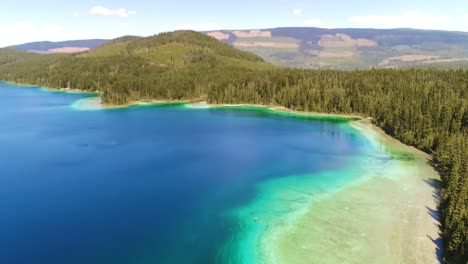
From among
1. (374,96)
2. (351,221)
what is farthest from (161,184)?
(374,96)

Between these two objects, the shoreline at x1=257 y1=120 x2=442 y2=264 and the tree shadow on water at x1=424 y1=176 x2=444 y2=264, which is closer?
the shoreline at x1=257 y1=120 x2=442 y2=264

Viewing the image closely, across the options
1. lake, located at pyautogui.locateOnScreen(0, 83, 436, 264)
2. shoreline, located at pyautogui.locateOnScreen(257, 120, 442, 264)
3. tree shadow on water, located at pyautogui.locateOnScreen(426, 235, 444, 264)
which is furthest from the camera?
lake, located at pyautogui.locateOnScreen(0, 83, 436, 264)

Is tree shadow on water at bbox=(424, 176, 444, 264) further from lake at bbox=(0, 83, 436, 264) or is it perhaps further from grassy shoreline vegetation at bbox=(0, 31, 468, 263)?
lake at bbox=(0, 83, 436, 264)

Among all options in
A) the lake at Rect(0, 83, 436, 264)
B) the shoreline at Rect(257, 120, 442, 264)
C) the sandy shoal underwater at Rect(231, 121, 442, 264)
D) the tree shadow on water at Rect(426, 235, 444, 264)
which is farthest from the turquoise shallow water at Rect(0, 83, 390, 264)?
the tree shadow on water at Rect(426, 235, 444, 264)

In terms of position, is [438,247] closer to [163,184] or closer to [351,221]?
[351,221]

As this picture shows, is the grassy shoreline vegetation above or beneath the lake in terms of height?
above

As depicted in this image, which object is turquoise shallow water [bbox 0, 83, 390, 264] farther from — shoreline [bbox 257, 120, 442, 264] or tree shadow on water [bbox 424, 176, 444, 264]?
tree shadow on water [bbox 424, 176, 444, 264]

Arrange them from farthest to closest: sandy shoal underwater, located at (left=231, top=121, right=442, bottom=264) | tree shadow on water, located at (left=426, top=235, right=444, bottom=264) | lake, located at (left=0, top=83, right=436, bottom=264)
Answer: lake, located at (left=0, top=83, right=436, bottom=264) → sandy shoal underwater, located at (left=231, top=121, right=442, bottom=264) → tree shadow on water, located at (left=426, top=235, right=444, bottom=264)

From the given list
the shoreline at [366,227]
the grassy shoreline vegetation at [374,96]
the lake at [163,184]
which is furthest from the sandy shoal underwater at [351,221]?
the grassy shoreline vegetation at [374,96]

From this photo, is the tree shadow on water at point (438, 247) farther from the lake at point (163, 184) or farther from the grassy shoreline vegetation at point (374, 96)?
the lake at point (163, 184)

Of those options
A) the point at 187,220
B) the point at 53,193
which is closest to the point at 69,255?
the point at 187,220
